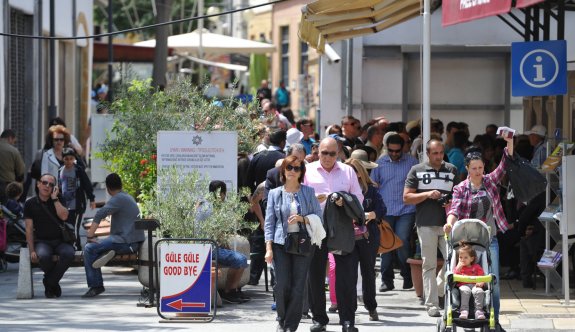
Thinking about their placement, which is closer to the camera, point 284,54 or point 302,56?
point 302,56

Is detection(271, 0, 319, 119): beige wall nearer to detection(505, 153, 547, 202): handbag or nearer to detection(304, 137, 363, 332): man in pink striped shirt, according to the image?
detection(505, 153, 547, 202): handbag

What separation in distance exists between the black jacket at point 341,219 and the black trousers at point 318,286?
0.56 feet

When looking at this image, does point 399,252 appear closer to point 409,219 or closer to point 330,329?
point 409,219

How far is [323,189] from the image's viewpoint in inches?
508

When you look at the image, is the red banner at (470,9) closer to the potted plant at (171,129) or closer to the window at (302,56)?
the potted plant at (171,129)

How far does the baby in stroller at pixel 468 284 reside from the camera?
1152cm

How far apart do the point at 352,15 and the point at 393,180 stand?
3696 millimetres

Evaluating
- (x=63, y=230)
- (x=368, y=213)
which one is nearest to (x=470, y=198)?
(x=368, y=213)

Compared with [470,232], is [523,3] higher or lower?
higher

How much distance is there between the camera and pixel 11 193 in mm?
18672

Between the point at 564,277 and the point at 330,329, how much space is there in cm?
267

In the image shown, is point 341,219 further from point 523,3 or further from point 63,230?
point 63,230

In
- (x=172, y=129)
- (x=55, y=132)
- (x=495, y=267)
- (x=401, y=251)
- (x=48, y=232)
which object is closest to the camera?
(x=495, y=267)

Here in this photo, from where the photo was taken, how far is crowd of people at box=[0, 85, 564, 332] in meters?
12.4
